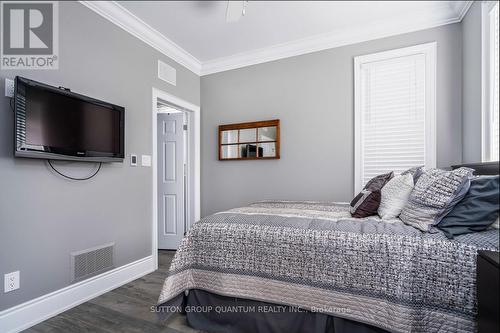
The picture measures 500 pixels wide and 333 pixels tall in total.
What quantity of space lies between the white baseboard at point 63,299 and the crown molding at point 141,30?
2440mm

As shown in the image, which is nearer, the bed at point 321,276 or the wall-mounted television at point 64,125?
the bed at point 321,276

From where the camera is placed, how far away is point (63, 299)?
1.92 m

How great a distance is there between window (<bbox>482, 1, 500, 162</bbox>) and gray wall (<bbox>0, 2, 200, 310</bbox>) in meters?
3.18

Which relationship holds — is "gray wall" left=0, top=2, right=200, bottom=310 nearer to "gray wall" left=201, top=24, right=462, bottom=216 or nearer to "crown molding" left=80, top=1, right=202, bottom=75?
"crown molding" left=80, top=1, right=202, bottom=75

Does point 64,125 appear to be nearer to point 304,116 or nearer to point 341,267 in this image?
point 341,267

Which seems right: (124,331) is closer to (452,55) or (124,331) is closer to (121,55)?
(121,55)

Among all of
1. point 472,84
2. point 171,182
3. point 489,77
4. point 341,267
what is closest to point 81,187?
point 171,182

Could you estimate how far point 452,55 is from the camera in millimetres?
2494

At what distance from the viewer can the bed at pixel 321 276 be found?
116 cm

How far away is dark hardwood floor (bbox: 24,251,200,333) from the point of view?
5.50 ft

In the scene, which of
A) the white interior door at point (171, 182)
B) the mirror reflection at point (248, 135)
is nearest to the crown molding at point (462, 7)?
the mirror reflection at point (248, 135)

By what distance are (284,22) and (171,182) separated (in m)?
2.59

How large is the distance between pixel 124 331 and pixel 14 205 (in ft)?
3.79

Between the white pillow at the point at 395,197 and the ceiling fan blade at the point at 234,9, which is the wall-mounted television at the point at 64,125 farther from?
the white pillow at the point at 395,197
